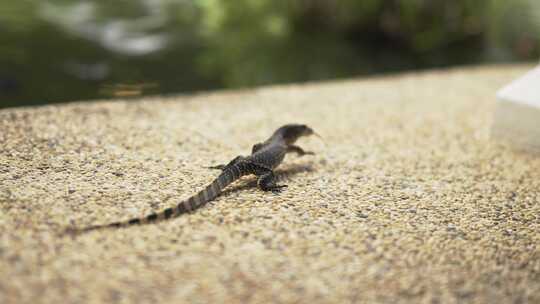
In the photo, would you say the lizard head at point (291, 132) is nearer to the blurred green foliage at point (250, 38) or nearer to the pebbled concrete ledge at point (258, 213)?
the pebbled concrete ledge at point (258, 213)

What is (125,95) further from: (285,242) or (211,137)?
(285,242)

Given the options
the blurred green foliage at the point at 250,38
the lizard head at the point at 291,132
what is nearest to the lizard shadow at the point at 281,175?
the lizard head at the point at 291,132

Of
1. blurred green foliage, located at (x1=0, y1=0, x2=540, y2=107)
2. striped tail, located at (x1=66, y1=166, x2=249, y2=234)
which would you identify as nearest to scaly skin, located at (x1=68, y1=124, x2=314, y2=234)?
striped tail, located at (x1=66, y1=166, x2=249, y2=234)

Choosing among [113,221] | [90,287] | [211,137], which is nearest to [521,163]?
[211,137]

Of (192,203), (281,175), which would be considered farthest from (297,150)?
(192,203)

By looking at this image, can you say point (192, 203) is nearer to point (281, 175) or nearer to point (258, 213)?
point (258, 213)

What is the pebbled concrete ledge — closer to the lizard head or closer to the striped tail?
the striped tail
